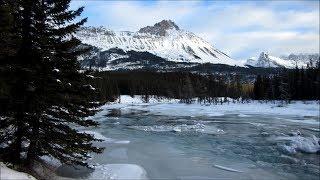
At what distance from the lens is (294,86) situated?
12444cm

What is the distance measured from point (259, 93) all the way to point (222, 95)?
3610 centimetres

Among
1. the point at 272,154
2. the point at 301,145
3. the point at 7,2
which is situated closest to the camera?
the point at 7,2

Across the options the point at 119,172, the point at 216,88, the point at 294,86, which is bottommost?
the point at 119,172

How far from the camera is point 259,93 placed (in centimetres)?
13988

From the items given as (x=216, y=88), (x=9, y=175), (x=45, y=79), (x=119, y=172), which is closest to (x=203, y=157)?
(x=119, y=172)

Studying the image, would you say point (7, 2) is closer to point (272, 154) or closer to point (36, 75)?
point (36, 75)

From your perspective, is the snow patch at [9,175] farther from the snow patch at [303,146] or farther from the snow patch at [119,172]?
the snow patch at [303,146]

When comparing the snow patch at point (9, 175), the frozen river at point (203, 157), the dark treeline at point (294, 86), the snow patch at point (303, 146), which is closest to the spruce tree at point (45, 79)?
the frozen river at point (203, 157)

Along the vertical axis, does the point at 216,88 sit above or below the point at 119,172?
above

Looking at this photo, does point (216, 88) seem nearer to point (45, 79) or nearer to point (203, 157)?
point (203, 157)

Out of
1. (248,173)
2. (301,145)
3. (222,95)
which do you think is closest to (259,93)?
(222,95)

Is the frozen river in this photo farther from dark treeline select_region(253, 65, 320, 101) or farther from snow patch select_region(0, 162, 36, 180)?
dark treeline select_region(253, 65, 320, 101)

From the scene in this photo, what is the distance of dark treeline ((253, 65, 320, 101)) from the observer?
11900 centimetres

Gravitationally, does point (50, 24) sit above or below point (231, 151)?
above
